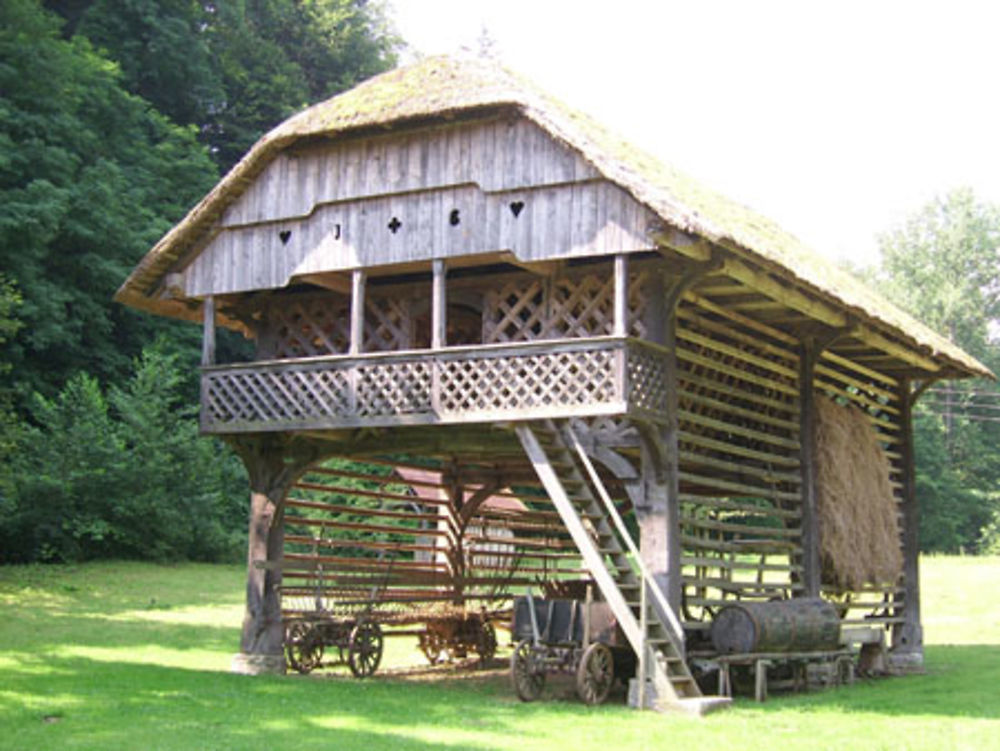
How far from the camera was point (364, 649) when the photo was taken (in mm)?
18375

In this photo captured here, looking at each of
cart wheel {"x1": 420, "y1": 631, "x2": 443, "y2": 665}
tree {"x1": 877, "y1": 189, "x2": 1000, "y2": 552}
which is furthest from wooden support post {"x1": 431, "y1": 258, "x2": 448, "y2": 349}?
tree {"x1": 877, "y1": 189, "x2": 1000, "y2": 552}

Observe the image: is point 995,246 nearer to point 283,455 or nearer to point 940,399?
point 940,399

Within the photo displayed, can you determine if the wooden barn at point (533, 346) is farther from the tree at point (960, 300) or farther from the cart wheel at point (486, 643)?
the tree at point (960, 300)

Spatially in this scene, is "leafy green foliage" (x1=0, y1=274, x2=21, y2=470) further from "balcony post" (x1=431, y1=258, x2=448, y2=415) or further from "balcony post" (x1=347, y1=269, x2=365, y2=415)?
"balcony post" (x1=431, y1=258, x2=448, y2=415)

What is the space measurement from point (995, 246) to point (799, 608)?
1980 inches

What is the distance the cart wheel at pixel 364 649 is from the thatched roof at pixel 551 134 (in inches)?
216

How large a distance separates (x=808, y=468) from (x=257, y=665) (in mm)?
8023

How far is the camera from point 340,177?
59.2ft

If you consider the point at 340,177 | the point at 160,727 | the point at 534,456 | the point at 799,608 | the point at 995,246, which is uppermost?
the point at 995,246

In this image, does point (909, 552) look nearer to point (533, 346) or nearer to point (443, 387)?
point (533, 346)

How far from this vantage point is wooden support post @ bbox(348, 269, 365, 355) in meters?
17.3

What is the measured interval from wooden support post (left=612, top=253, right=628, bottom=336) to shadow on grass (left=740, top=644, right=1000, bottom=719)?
4415mm

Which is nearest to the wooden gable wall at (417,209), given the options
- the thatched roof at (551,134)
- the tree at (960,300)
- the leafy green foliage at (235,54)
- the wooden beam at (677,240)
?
the wooden beam at (677,240)

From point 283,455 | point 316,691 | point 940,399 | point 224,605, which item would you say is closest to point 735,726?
point 316,691
